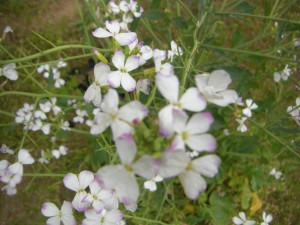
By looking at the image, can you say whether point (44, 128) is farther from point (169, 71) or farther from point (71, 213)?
point (169, 71)

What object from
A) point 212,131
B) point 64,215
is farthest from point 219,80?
point 212,131

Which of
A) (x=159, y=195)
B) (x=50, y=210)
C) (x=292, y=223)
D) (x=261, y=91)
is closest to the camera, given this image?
(x=50, y=210)

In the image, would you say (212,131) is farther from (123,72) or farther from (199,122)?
(199,122)

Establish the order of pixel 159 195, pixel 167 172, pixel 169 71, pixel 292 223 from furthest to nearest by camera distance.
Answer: pixel 292 223
pixel 159 195
pixel 169 71
pixel 167 172

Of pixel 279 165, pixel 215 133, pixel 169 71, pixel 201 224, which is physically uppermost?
pixel 169 71

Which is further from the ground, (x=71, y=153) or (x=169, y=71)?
(x=169, y=71)

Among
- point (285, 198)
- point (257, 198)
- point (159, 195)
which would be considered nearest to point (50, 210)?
point (159, 195)

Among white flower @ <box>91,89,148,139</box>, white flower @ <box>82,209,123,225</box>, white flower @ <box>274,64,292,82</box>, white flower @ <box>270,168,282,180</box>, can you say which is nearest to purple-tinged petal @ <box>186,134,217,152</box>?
white flower @ <box>91,89,148,139</box>
